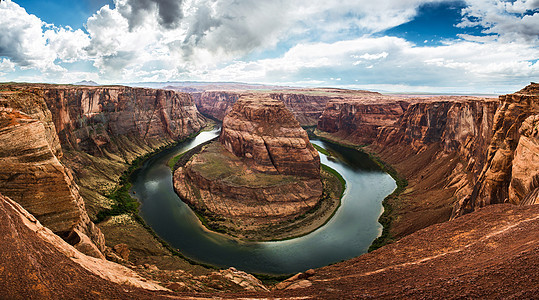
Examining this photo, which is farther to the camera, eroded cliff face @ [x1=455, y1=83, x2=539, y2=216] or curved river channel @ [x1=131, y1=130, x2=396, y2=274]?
curved river channel @ [x1=131, y1=130, x2=396, y2=274]

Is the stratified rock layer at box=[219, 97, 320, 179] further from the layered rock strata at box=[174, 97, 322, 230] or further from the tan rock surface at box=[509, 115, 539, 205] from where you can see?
the tan rock surface at box=[509, 115, 539, 205]

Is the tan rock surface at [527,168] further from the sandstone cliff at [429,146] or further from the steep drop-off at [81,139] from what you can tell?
the steep drop-off at [81,139]

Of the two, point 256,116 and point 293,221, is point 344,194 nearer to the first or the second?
point 293,221

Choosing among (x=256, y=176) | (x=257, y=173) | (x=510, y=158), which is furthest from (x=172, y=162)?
(x=510, y=158)

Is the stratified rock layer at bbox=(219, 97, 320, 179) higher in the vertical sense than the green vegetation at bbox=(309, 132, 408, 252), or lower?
higher

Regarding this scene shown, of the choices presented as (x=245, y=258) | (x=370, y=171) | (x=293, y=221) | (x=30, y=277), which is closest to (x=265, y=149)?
(x=293, y=221)

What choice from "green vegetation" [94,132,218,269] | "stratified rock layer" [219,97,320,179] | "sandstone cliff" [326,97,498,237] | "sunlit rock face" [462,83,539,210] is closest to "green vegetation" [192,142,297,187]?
"stratified rock layer" [219,97,320,179]

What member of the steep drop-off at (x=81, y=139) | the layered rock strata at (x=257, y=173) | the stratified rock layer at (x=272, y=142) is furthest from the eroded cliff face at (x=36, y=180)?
the stratified rock layer at (x=272, y=142)

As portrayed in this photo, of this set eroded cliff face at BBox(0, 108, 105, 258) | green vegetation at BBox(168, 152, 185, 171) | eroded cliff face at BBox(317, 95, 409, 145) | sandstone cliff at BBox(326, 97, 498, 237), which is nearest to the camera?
eroded cliff face at BBox(0, 108, 105, 258)
